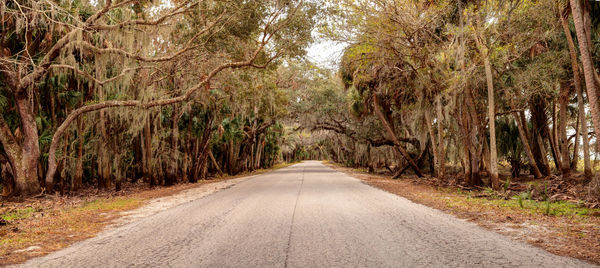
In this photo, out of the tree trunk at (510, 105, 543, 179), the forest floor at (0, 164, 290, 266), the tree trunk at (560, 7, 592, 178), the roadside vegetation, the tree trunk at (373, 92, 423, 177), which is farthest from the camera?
the tree trunk at (373, 92, 423, 177)

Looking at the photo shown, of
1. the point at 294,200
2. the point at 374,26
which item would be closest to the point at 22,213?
the point at 294,200

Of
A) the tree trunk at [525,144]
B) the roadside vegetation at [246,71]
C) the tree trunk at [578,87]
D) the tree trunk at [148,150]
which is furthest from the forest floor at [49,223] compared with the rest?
the tree trunk at [525,144]

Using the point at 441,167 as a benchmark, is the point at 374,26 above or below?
above

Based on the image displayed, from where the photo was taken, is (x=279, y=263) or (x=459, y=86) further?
(x=459, y=86)

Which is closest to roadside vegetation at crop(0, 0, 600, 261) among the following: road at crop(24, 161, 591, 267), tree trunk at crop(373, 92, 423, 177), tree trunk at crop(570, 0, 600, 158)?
tree trunk at crop(570, 0, 600, 158)

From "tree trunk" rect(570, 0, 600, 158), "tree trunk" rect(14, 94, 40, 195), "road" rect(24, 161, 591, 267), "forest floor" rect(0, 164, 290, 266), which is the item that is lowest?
"forest floor" rect(0, 164, 290, 266)

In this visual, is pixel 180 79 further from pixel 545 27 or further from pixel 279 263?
pixel 545 27

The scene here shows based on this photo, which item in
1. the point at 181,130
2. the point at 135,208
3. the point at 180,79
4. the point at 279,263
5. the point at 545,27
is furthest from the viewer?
the point at 181,130

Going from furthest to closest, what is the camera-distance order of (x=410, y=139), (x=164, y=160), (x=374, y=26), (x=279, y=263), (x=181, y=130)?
1. (x=410, y=139)
2. (x=181, y=130)
3. (x=164, y=160)
4. (x=374, y=26)
5. (x=279, y=263)

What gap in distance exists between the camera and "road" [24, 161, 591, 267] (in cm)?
370

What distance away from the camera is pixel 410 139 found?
69.7ft

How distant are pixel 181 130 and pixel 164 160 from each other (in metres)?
2.28

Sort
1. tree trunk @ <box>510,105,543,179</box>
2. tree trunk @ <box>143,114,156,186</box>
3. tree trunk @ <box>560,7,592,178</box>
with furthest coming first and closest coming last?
tree trunk @ <box>510,105,543,179</box> → tree trunk @ <box>143,114,156,186</box> → tree trunk @ <box>560,7,592,178</box>

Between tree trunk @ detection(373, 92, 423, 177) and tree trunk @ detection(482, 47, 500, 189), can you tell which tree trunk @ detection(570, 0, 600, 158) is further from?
tree trunk @ detection(373, 92, 423, 177)
